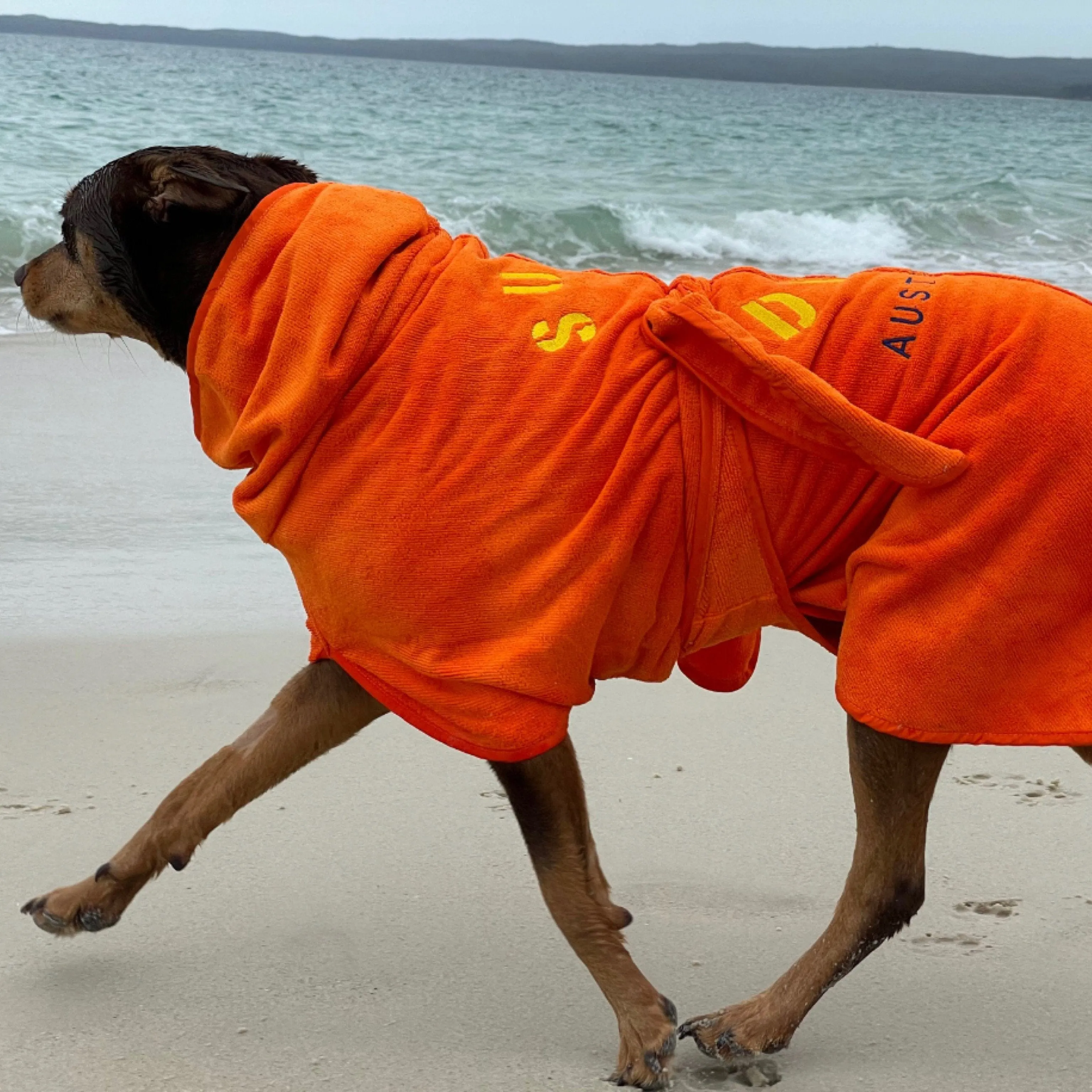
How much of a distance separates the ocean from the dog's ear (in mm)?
1957

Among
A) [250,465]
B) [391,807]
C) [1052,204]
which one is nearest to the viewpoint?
[250,465]

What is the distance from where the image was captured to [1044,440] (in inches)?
81.9

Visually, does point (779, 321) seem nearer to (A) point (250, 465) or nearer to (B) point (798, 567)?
(B) point (798, 567)

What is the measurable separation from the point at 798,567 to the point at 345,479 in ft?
2.47

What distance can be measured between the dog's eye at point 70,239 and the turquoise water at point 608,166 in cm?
582

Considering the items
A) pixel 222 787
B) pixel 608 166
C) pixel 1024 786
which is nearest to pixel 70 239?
pixel 222 787

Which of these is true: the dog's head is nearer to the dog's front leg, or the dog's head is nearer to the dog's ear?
the dog's ear

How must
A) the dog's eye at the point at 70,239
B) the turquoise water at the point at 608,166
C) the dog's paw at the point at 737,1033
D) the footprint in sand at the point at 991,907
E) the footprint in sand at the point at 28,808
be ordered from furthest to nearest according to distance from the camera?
the turquoise water at the point at 608,166 < the footprint in sand at the point at 28,808 < the footprint in sand at the point at 991,907 < the dog's eye at the point at 70,239 < the dog's paw at the point at 737,1033

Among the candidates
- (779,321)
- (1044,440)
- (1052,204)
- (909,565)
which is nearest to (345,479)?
(779,321)

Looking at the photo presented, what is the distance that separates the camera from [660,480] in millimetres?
2166

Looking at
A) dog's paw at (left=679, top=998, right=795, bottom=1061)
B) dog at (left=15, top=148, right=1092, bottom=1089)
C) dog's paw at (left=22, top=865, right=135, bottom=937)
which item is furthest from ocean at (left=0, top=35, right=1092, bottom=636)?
dog's paw at (left=679, top=998, right=795, bottom=1061)

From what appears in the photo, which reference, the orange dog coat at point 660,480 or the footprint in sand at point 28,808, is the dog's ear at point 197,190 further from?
the footprint in sand at point 28,808

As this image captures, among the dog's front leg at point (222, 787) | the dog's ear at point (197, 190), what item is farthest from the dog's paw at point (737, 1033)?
the dog's ear at point (197, 190)

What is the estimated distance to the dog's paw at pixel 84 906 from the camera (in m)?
2.60
